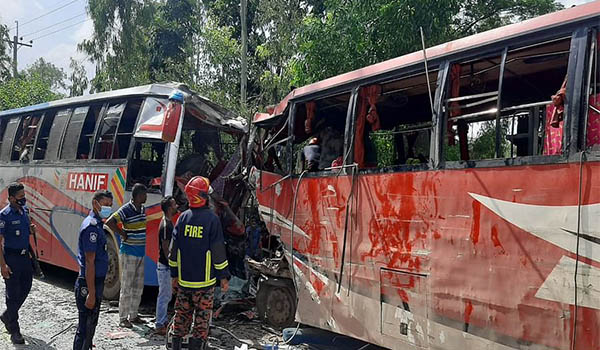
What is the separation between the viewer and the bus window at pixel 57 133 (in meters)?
9.13

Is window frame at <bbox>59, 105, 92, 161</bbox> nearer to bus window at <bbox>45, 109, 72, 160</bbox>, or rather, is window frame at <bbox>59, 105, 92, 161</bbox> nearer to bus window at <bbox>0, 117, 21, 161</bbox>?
bus window at <bbox>45, 109, 72, 160</bbox>

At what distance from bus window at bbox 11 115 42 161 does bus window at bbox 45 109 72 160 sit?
2.63 feet

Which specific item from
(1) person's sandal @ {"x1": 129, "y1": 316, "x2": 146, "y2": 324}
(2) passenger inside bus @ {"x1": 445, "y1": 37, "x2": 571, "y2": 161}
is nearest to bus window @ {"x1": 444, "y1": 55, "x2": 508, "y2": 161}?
(2) passenger inside bus @ {"x1": 445, "y1": 37, "x2": 571, "y2": 161}

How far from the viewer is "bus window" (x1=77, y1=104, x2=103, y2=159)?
336 inches

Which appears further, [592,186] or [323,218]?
[323,218]

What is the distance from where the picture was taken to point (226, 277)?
513cm

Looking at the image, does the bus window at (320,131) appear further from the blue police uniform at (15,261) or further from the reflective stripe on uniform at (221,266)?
the blue police uniform at (15,261)

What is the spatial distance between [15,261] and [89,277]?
174 cm

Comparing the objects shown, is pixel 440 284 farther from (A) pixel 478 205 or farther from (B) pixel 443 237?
(A) pixel 478 205

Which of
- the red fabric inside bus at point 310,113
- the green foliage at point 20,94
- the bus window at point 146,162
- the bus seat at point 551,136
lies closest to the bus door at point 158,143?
the bus window at point 146,162

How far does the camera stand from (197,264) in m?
4.95

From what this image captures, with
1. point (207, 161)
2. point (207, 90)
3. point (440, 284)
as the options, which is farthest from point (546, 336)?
point (207, 90)

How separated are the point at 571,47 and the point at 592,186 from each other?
0.97m

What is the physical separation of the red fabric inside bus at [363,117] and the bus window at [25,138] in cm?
740
